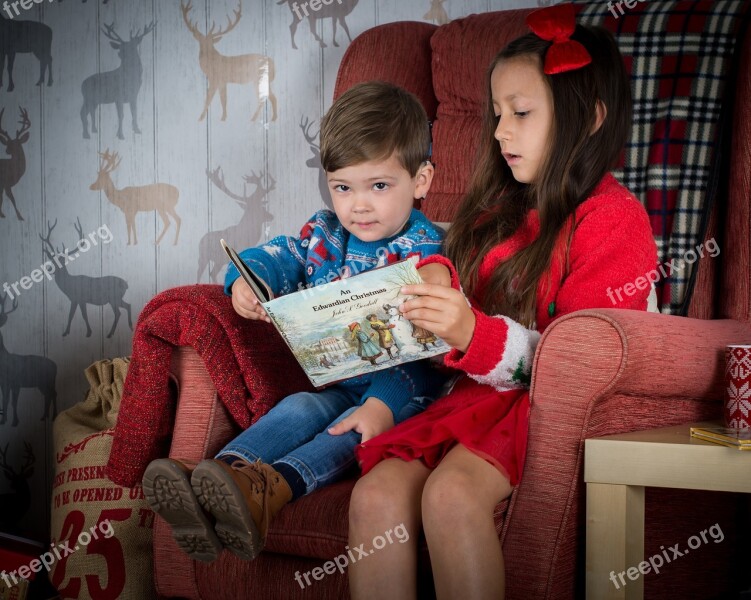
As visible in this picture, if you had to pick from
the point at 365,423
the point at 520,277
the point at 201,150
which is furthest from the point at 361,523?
the point at 201,150

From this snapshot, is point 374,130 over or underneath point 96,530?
over

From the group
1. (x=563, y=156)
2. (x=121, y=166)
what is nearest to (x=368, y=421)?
(x=563, y=156)

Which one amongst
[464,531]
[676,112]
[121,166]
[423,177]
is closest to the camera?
[464,531]

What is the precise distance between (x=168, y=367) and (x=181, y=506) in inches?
15.0

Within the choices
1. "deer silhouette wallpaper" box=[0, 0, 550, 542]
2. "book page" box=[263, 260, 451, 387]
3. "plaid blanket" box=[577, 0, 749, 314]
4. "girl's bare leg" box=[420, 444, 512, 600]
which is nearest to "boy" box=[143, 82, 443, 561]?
"book page" box=[263, 260, 451, 387]

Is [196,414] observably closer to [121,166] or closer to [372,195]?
[372,195]

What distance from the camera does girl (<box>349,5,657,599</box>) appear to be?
115 cm

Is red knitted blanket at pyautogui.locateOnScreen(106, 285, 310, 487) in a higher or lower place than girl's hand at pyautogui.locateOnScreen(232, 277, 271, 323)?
lower

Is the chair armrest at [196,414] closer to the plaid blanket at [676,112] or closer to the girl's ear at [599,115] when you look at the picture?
the girl's ear at [599,115]

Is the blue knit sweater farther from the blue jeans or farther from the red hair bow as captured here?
the red hair bow

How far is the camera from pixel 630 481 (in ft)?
3.67

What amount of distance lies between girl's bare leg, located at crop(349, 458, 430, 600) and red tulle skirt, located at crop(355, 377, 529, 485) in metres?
0.05

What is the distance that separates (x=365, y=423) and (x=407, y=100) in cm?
63

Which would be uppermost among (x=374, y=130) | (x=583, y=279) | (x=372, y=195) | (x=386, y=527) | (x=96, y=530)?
(x=374, y=130)
